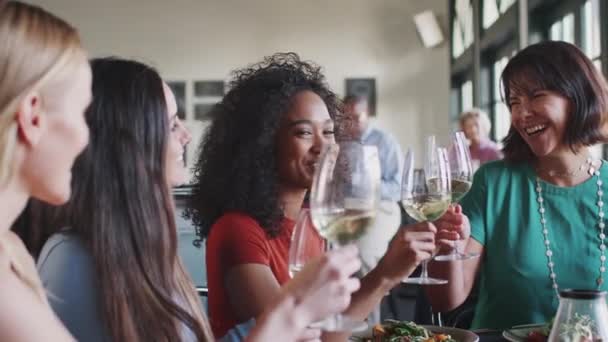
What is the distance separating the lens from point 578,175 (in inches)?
77.4

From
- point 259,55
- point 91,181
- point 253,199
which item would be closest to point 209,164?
point 253,199

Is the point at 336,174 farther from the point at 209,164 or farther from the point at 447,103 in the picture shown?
the point at 447,103

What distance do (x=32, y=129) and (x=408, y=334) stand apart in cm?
86

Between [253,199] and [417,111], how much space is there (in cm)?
803

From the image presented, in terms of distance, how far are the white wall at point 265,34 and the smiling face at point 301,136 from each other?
7.78 metres

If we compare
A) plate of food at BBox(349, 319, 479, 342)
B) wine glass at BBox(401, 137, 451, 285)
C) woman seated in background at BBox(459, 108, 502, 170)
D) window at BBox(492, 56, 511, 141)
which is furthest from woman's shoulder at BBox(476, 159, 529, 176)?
window at BBox(492, 56, 511, 141)

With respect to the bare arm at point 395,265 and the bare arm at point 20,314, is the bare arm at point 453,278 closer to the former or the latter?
the bare arm at point 395,265

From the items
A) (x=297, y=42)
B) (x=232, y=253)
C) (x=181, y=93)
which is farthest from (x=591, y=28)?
(x=181, y=93)

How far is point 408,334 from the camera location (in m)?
1.51

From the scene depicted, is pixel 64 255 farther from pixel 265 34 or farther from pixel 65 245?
pixel 265 34

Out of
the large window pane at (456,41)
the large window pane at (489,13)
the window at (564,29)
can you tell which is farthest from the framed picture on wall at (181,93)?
the window at (564,29)

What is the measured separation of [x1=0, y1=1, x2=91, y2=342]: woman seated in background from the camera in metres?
0.88

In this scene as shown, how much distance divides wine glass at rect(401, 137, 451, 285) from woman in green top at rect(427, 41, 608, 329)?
346 millimetres

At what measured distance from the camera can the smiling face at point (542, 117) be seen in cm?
Answer: 189
